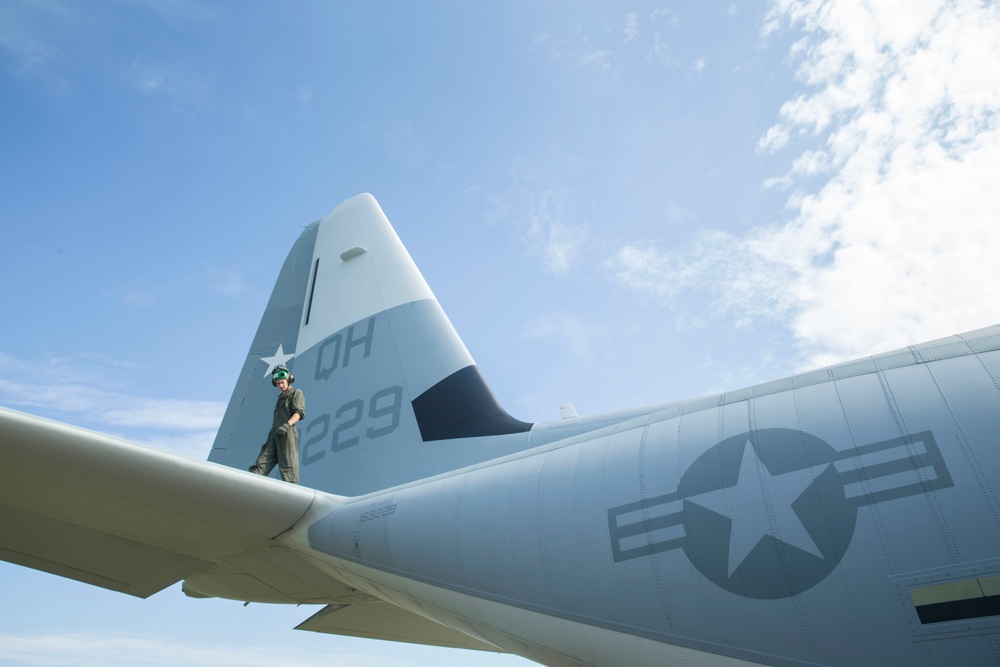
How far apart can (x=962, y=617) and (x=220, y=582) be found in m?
5.39

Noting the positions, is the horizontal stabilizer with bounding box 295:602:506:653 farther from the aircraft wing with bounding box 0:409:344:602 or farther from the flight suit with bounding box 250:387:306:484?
the flight suit with bounding box 250:387:306:484

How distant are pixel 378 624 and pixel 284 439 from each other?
81.3 inches

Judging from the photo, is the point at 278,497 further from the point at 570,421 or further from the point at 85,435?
the point at 570,421

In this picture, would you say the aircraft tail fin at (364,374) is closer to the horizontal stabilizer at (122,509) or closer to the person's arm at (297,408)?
the person's arm at (297,408)

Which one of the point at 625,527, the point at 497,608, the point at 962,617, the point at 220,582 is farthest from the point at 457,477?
the point at 962,617

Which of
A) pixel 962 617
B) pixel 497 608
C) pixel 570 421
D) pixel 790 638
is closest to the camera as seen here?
pixel 962 617

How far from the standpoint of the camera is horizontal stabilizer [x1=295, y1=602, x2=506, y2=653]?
6.89 m

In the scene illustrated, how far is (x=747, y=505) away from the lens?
4.24m

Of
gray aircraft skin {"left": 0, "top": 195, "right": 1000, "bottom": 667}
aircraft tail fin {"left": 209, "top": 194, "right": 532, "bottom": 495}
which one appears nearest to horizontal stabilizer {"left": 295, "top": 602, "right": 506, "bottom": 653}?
gray aircraft skin {"left": 0, "top": 195, "right": 1000, "bottom": 667}

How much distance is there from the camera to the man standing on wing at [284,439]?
6816mm

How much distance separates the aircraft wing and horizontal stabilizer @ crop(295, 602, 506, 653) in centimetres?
100

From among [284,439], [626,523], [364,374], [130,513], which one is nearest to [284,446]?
[284,439]

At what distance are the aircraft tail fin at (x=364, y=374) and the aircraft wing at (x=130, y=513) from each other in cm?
148

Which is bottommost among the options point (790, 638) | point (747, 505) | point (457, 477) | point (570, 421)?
point (790, 638)
